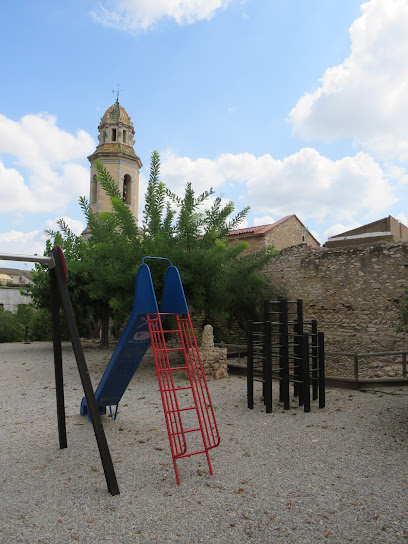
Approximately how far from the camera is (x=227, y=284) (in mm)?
10750

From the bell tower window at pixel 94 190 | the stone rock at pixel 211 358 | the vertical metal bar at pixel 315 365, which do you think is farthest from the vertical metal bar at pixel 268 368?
the bell tower window at pixel 94 190

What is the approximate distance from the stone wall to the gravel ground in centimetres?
527

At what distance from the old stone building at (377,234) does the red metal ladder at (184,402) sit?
39.1ft

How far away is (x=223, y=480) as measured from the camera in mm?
3762

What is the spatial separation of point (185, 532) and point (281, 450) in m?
2.06

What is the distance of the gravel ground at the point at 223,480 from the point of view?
291 cm

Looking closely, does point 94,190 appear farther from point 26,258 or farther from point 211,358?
point 26,258

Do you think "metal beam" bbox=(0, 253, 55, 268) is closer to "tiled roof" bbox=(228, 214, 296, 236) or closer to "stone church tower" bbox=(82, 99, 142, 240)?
"tiled roof" bbox=(228, 214, 296, 236)

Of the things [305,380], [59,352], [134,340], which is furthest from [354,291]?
[59,352]

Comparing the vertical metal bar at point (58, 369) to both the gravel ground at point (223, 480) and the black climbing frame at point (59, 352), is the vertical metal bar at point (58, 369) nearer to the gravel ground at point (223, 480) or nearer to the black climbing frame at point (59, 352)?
the black climbing frame at point (59, 352)

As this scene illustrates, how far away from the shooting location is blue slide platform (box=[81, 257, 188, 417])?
4.45m

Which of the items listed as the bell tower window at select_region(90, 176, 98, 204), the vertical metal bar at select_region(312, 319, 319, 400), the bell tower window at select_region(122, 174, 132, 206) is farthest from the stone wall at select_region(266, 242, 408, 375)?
the bell tower window at select_region(90, 176, 98, 204)

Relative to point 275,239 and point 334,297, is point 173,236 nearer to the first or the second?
point 334,297

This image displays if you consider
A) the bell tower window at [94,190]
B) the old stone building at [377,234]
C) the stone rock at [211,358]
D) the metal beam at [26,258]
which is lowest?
the stone rock at [211,358]
